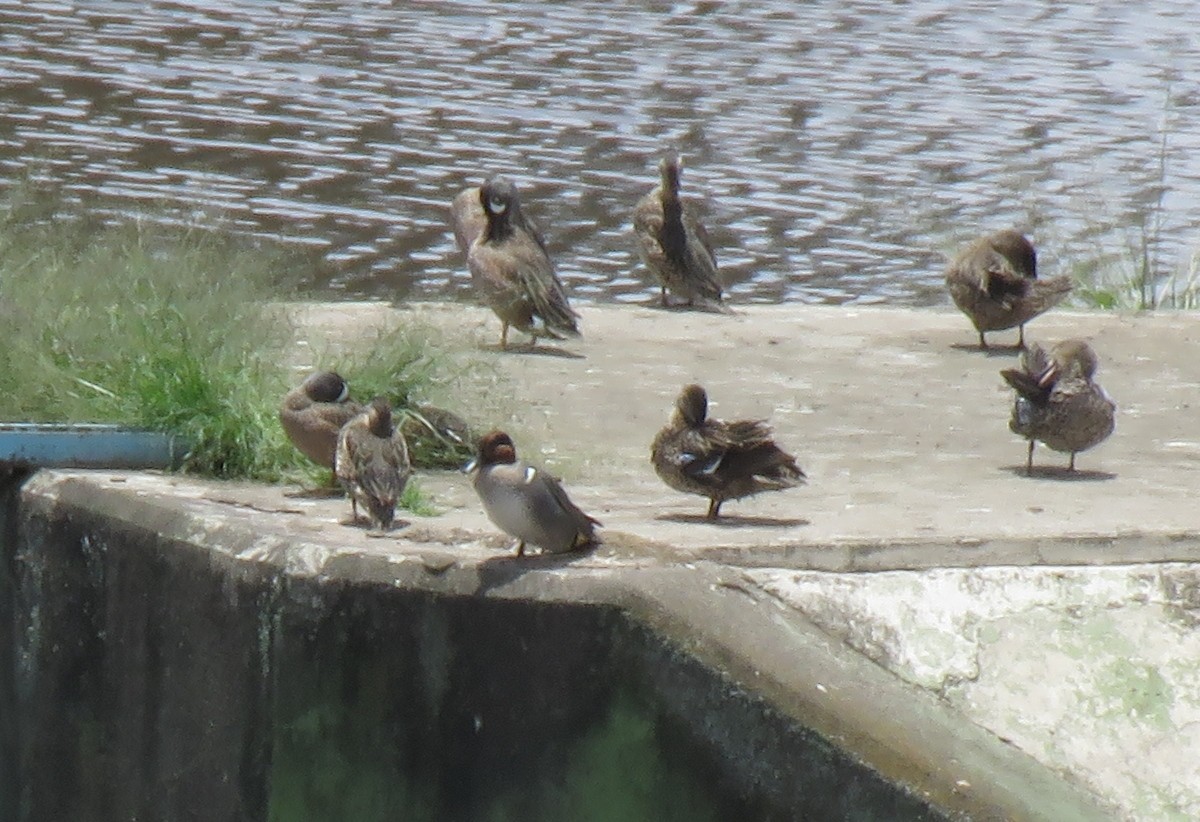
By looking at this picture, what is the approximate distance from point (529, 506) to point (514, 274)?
4242 millimetres

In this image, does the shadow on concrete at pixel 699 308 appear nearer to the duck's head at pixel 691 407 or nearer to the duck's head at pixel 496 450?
the duck's head at pixel 691 407

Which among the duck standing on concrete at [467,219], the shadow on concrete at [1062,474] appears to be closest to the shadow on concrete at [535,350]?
the duck standing on concrete at [467,219]

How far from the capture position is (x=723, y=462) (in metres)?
6.74

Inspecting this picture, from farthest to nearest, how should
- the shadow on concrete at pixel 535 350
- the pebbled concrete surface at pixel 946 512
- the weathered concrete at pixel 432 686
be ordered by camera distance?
the shadow on concrete at pixel 535 350 → the pebbled concrete surface at pixel 946 512 → the weathered concrete at pixel 432 686

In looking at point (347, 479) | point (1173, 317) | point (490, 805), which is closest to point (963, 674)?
point (490, 805)

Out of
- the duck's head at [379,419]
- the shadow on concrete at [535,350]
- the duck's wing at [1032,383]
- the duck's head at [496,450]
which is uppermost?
the duck's head at [496,450]

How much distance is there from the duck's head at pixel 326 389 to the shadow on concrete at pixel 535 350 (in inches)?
102

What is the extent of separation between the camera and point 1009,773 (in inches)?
217

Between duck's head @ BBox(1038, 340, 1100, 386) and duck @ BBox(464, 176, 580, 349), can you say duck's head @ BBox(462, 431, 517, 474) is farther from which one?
duck @ BBox(464, 176, 580, 349)

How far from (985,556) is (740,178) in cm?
974

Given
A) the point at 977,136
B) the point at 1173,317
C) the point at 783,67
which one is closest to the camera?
the point at 1173,317

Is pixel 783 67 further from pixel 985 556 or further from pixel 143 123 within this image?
pixel 985 556

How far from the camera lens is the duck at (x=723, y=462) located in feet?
22.1

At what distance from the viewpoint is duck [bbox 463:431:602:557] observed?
592cm
